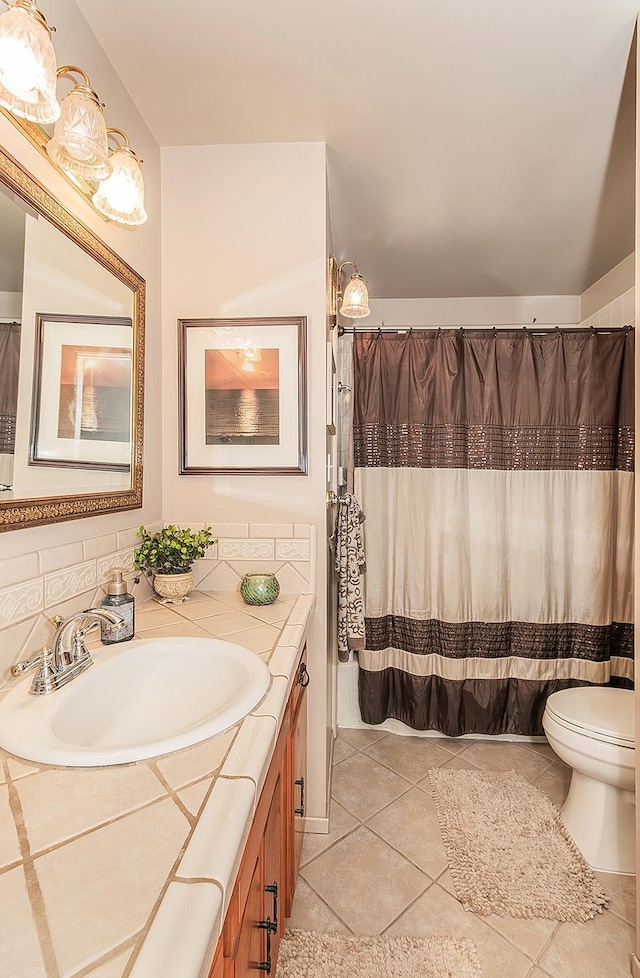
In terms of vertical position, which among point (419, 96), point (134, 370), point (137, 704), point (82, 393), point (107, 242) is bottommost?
point (137, 704)

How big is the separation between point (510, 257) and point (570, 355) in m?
0.60

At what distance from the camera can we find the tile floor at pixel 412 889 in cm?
147

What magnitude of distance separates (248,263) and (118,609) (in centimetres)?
125

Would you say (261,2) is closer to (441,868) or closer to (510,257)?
(510,257)

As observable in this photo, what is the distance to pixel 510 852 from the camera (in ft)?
5.98

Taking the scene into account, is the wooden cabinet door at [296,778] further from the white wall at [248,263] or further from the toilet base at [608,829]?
the toilet base at [608,829]

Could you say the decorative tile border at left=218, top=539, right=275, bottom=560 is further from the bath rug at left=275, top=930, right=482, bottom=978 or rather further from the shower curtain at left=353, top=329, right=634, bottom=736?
the bath rug at left=275, top=930, right=482, bottom=978

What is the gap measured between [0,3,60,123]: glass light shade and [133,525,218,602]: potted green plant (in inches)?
43.0

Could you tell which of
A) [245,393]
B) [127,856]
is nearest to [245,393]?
[245,393]

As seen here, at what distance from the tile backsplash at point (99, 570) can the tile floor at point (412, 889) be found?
0.96m

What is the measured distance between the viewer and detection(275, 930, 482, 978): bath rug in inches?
54.2

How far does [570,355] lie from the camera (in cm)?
250

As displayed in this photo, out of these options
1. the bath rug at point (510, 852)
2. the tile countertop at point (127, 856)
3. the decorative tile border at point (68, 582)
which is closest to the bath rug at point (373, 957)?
the bath rug at point (510, 852)

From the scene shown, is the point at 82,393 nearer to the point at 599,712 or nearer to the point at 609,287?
the point at 599,712
